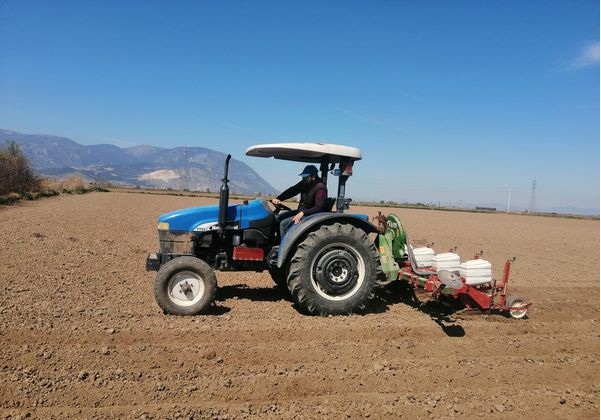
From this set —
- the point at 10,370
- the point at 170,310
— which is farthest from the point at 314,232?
the point at 10,370

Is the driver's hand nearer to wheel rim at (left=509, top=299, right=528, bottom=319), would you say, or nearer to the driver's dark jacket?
the driver's dark jacket

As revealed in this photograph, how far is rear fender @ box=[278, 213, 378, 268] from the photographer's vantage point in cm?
544

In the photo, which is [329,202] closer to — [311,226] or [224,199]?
[311,226]

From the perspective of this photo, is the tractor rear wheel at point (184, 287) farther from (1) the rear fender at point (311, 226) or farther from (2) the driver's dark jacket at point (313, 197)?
(2) the driver's dark jacket at point (313, 197)

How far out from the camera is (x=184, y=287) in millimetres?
5309

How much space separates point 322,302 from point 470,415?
2398mm

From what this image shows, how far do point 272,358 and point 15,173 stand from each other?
3110 centimetres

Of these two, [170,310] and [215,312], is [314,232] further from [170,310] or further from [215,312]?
[170,310]

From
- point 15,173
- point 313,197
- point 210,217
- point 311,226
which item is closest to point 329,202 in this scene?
point 313,197

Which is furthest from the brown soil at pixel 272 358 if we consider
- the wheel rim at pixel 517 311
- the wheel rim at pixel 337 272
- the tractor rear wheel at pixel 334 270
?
the wheel rim at pixel 337 272

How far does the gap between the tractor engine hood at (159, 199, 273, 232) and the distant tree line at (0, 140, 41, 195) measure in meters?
24.9

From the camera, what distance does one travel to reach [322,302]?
18.0ft

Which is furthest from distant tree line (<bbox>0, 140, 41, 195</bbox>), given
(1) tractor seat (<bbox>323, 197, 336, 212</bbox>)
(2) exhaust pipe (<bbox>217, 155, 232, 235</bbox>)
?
(1) tractor seat (<bbox>323, 197, 336, 212</bbox>)

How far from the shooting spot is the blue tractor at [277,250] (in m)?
5.31
